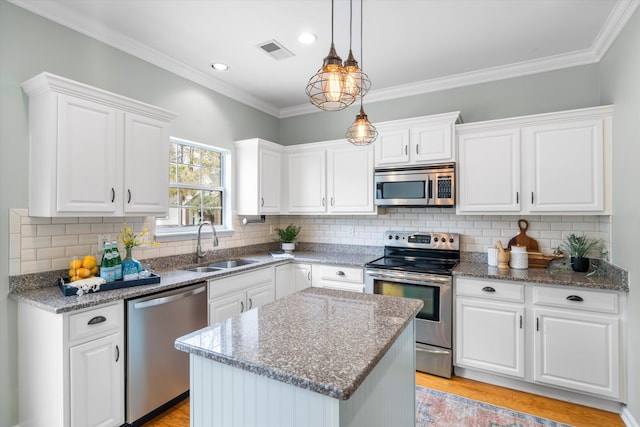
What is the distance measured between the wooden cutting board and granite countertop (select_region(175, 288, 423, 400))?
6.15 ft

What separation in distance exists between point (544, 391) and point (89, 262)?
355cm

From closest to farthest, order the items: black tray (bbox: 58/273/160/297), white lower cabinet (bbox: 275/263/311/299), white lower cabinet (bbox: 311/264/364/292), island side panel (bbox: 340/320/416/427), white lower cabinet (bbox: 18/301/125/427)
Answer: island side panel (bbox: 340/320/416/427), white lower cabinet (bbox: 18/301/125/427), black tray (bbox: 58/273/160/297), white lower cabinet (bbox: 311/264/364/292), white lower cabinet (bbox: 275/263/311/299)

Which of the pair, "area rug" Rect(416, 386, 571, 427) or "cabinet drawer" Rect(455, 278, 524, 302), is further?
"cabinet drawer" Rect(455, 278, 524, 302)

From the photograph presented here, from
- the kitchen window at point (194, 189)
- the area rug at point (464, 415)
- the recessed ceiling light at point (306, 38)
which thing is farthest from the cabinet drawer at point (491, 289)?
the kitchen window at point (194, 189)

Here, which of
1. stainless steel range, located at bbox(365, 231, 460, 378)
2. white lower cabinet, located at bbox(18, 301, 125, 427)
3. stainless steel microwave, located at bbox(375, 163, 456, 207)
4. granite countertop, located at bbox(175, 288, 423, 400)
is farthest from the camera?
stainless steel microwave, located at bbox(375, 163, 456, 207)

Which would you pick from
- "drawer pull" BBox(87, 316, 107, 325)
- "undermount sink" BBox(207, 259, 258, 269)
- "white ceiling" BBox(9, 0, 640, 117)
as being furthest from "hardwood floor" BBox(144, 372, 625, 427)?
"white ceiling" BBox(9, 0, 640, 117)

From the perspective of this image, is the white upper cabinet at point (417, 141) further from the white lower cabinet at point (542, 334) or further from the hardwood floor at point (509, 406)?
the hardwood floor at point (509, 406)

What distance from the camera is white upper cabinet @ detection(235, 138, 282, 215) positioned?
3.70m

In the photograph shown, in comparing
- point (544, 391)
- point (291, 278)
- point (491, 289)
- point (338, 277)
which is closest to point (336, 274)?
point (338, 277)

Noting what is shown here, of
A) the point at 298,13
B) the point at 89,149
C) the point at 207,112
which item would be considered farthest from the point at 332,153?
the point at 89,149

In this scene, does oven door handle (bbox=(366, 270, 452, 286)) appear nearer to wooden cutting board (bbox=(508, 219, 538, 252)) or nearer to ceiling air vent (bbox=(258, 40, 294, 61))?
wooden cutting board (bbox=(508, 219, 538, 252))

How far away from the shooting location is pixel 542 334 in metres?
2.56

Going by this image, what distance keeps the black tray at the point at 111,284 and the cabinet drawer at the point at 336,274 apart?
1656mm

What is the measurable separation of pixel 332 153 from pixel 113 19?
2284mm
